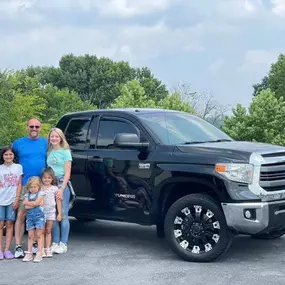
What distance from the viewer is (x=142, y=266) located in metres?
6.82

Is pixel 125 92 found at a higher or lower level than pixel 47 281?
higher

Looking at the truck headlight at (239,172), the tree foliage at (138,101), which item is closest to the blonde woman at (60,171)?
the truck headlight at (239,172)

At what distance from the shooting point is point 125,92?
110ft

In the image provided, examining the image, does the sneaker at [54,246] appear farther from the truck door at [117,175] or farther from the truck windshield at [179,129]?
the truck windshield at [179,129]

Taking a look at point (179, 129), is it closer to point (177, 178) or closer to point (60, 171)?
point (177, 178)

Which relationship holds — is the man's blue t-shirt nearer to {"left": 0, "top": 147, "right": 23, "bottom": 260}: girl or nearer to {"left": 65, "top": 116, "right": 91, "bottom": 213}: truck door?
{"left": 0, "top": 147, "right": 23, "bottom": 260}: girl

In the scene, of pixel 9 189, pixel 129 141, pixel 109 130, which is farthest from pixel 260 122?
pixel 9 189

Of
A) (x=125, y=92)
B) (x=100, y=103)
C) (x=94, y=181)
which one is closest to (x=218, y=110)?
(x=100, y=103)

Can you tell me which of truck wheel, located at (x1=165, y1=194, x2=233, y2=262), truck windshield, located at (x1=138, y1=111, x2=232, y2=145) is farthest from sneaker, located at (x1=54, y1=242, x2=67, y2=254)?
truck windshield, located at (x1=138, y1=111, x2=232, y2=145)

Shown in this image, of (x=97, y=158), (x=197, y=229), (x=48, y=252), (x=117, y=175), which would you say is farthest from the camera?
(x=97, y=158)

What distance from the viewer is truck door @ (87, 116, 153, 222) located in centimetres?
741

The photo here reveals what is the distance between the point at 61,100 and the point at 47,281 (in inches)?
1815

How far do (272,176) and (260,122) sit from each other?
960 inches

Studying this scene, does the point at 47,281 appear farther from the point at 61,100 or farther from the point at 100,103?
the point at 100,103
